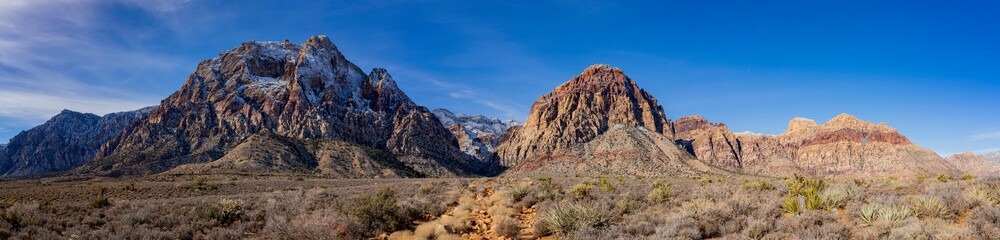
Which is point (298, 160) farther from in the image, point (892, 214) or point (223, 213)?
point (892, 214)

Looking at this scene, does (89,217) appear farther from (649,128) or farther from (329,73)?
(649,128)

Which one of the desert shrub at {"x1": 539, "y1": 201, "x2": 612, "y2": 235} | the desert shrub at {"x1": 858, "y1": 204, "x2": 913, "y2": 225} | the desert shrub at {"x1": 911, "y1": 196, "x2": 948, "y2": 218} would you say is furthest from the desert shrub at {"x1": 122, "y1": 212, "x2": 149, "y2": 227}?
the desert shrub at {"x1": 911, "y1": 196, "x2": 948, "y2": 218}

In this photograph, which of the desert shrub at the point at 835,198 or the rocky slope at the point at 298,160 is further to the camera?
the rocky slope at the point at 298,160

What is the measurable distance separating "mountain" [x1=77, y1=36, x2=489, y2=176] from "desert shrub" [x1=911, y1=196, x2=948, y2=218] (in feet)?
373

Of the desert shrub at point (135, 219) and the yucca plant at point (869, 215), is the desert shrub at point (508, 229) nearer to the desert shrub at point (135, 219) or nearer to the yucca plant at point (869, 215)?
the yucca plant at point (869, 215)

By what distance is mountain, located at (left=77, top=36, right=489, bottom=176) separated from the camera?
12912cm

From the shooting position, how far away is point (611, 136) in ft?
522

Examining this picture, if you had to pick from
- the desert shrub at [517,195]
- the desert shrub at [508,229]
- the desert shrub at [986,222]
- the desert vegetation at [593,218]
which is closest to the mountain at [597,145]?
the desert shrub at [517,195]

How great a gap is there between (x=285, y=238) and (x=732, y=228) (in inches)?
430

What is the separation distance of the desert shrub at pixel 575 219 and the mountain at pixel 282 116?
109m

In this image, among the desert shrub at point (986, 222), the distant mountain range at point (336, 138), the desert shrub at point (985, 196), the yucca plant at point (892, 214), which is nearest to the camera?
the desert shrub at point (986, 222)

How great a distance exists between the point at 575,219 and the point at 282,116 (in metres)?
158

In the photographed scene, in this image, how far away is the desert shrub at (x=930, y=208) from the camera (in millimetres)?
10367

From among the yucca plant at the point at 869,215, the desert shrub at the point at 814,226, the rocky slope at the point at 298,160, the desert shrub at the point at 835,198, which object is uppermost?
the rocky slope at the point at 298,160
